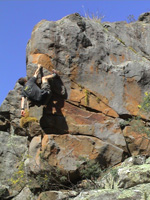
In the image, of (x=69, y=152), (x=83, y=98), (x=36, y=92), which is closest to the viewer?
(x=69, y=152)

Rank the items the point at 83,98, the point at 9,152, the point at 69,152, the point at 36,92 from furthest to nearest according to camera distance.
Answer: the point at 9,152
the point at 83,98
the point at 36,92
the point at 69,152

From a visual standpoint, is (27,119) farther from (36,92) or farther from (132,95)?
(132,95)

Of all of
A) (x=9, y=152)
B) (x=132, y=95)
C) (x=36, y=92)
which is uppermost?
(x=36, y=92)

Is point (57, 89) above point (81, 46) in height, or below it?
below

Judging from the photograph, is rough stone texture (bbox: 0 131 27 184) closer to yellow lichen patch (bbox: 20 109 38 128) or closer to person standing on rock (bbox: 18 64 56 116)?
yellow lichen patch (bbox: 20 109 38 128)

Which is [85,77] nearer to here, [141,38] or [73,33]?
[73,33]

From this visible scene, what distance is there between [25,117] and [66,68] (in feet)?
7.04

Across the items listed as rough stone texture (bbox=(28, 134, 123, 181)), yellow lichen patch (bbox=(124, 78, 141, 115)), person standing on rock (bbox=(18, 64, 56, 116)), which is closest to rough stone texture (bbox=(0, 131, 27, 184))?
rough stone texture (bbox=(28, 134, 123, 181))

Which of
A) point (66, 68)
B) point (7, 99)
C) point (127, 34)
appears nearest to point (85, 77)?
point (66, 68)

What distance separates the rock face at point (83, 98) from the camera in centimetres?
930

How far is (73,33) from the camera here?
35.2ft

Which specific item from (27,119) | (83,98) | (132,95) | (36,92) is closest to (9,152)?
(27,119)

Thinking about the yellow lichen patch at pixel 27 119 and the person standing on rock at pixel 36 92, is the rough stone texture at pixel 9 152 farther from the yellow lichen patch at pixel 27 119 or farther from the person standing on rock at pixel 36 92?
the person standing on rock at pixel 36 92

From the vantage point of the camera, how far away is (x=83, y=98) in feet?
33.6
